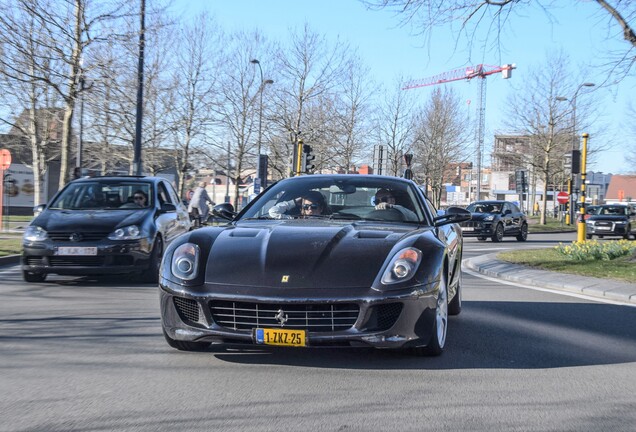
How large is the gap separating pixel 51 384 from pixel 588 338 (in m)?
4.73

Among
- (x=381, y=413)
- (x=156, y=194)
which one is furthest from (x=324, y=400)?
→ (x=156, y=194)

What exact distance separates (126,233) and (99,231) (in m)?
0.36

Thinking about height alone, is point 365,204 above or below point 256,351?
Result: above

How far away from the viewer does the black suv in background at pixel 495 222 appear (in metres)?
25.9

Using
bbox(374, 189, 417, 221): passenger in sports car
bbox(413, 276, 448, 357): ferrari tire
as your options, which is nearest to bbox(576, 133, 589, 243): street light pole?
bbox(374, 189, 417, 221): passenger in sports car

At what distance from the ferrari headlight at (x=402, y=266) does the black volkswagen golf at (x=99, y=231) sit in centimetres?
561

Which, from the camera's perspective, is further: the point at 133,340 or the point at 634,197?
the point at 634,197

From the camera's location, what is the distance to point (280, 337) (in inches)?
178

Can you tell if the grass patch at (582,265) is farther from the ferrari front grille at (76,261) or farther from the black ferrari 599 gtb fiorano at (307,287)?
the ferrari front grille at (76,261)

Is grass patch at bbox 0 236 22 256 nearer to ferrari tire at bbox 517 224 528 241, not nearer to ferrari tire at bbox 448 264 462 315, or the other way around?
ferrari tire at bbox 448 264 462 315

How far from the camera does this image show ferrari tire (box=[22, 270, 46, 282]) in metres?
9.79

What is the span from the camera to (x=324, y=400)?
4.14 meters

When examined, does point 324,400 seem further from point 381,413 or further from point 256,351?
point 256,351

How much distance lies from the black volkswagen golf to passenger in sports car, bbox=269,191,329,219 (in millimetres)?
3981
